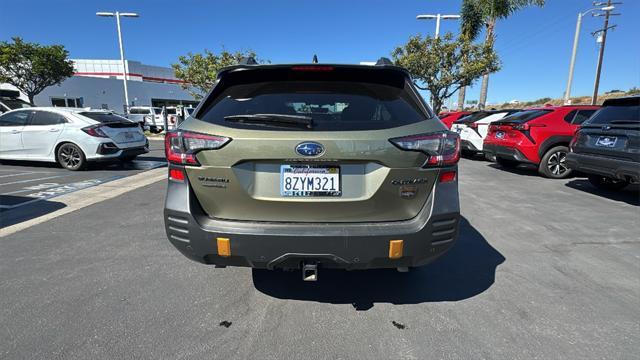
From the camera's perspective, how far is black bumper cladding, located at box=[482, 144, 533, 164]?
7.41 metres

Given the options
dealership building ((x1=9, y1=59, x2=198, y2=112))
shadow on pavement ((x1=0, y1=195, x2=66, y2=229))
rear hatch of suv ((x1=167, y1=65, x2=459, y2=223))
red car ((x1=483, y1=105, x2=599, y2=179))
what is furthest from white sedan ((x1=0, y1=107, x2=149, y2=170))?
dealership building ((x1=9, y1=59, x2=198, y2=112))

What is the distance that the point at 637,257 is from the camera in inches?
132

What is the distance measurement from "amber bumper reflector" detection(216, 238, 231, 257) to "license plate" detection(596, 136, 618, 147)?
6163 mm

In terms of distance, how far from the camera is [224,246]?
6.42 feet

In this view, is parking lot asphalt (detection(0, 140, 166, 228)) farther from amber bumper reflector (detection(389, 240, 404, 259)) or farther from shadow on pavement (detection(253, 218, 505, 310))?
amber bumper reflector (detection(389, 240, 404, 259))

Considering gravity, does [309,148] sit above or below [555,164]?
above

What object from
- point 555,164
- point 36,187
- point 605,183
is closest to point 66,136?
point 36,187

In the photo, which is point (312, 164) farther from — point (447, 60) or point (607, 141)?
point (447, 60)

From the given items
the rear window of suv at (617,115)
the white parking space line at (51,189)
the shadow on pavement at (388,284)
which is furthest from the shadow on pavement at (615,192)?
the white parking space line at (51,189)

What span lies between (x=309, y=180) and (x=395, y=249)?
2.16 ft

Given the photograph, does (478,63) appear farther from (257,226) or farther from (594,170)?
(257,226)

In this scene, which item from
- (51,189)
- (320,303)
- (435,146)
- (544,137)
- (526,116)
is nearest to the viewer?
(435,146)

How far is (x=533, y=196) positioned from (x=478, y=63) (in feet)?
51.1

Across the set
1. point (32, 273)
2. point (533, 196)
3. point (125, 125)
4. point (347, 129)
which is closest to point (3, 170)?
point (125, 125)
